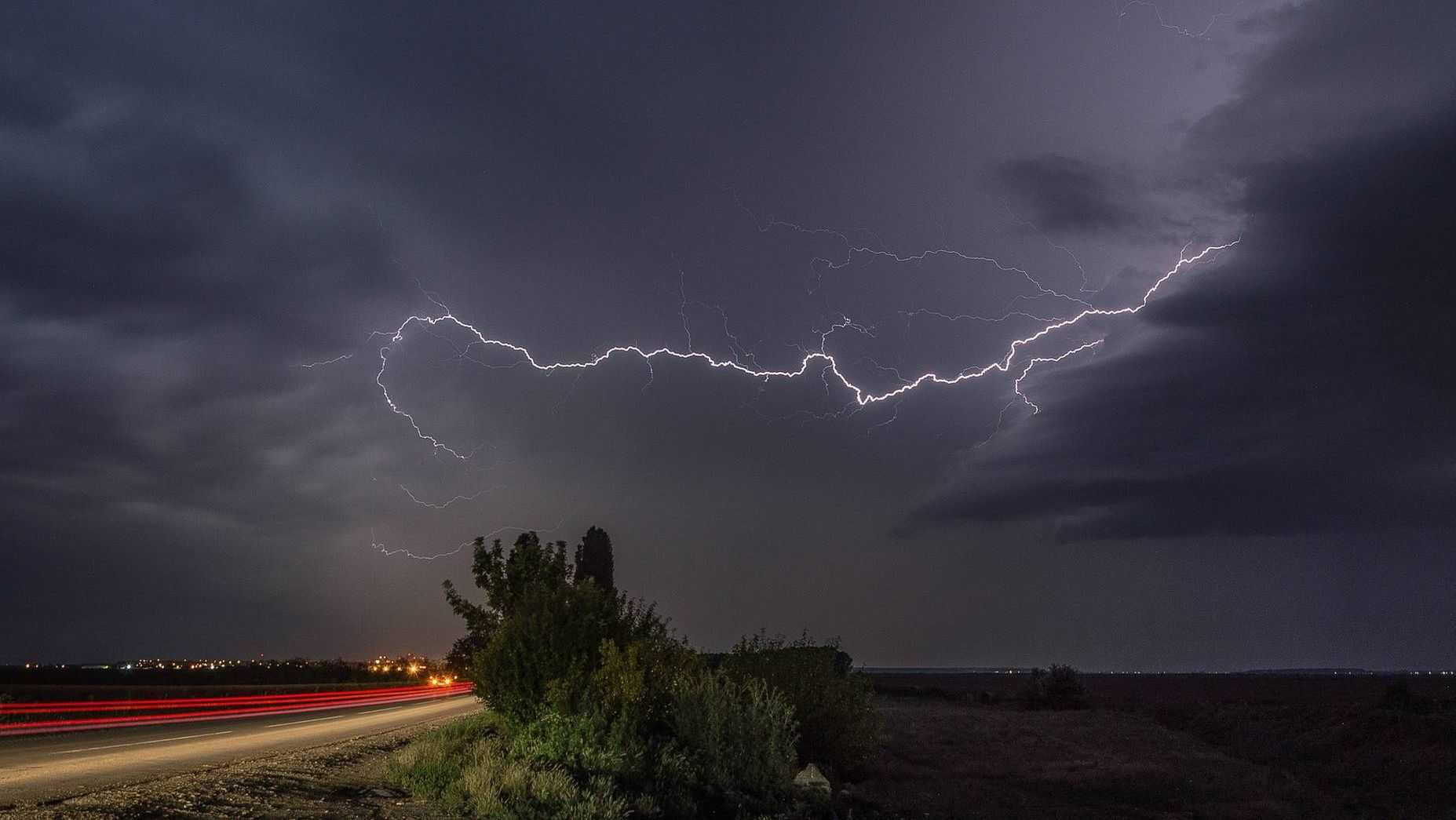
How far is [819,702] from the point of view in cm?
2420

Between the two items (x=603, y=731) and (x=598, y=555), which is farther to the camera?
(x=598, y=555)

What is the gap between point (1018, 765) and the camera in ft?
100

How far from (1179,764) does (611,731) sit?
72.0 feet

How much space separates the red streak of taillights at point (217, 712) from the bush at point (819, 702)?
16.7 m

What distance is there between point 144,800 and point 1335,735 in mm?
36445

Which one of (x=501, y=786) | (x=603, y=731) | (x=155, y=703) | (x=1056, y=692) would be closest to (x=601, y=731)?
(x=603, y=731)

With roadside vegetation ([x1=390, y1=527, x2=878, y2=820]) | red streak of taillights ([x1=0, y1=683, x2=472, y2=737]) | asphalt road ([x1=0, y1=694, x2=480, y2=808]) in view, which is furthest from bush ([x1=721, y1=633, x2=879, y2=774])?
red streak of taillights ([x1=0, y1=683, x2=472, y2=737])

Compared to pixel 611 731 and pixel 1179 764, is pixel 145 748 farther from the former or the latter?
pixel 1179 764

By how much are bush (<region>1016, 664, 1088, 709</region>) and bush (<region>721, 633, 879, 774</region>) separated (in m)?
35.5

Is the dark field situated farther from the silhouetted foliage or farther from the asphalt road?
the asphalt road

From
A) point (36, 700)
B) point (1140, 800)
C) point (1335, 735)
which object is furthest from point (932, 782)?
point (36, 700)

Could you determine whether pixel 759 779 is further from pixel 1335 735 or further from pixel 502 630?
pixel 1335 735

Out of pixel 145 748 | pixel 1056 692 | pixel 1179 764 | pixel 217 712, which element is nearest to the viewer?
pixel 145 748

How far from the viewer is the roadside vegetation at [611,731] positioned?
1369cm
